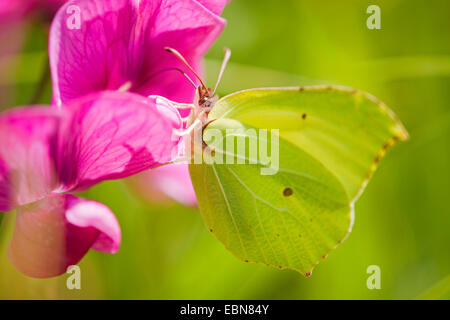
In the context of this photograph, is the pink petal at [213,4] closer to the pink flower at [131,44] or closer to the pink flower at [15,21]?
the pink flower at [131,44]

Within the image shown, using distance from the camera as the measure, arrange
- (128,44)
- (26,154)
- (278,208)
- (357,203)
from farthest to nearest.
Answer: (357,203) < (278,208) < (128,44) < (26,154)

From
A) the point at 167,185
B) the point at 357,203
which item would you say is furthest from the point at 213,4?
the point at 357,203

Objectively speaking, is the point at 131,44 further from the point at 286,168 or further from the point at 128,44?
the point at 286,168

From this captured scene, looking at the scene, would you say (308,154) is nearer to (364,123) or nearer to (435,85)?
(364,123)

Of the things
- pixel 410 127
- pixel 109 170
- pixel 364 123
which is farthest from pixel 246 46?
pixel 109 170

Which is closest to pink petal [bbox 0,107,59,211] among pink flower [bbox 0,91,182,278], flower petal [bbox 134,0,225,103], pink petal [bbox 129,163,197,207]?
pink flower [bbox 0,91,182,278]

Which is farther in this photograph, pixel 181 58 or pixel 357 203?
pixel 357 203
